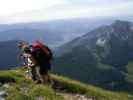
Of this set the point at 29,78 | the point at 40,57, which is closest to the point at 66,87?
the point at 29,78

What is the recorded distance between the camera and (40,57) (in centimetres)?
2088

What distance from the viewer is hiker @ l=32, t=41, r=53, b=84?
20.6 metres

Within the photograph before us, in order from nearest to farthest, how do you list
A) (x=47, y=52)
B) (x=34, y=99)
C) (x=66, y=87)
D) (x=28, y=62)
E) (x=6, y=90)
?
(x=34, y=99), (x=6, y=90), (x=47, y=52), (x=28, y=62), (x=66, y=87)

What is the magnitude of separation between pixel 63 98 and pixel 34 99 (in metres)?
1.74

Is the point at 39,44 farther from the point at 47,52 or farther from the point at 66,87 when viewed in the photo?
the point at 66,87

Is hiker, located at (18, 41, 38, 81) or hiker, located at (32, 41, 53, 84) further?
hiker, located at (18, 41, 38, 81)

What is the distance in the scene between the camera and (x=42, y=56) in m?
20.8

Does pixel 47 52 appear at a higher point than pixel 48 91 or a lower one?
higher

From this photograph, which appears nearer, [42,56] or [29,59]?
[42,56]

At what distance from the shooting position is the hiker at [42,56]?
20.6 metres

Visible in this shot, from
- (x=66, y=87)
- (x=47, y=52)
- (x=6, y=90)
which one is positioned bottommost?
(x=66, y=87)

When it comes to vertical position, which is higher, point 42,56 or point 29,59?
point 42,56

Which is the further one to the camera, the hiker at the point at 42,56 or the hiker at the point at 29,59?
the hiker at the point at 29,59

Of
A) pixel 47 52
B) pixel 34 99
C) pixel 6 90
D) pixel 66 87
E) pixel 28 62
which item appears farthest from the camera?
pixel 66 87
